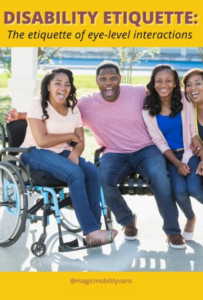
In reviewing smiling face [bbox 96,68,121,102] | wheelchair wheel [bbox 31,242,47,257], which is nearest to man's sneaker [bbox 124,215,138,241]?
wheelchair wheel [bbox 31,242,47,257]

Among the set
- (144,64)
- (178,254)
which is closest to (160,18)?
(178,254)

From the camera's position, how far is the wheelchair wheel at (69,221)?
4035 mm

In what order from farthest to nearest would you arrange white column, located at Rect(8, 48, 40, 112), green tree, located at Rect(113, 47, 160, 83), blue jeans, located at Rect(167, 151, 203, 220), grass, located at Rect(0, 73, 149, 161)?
green tree, located at Rect(113, 47, 160, 83), grass, located at Rect(0, 73, 149, 161), white column, located at Rect(8, 48, 40, 112), blue jeans, located at Rect(167, 151, 203, 220)

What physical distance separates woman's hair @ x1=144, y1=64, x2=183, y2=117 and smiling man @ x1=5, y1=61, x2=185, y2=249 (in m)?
0.11

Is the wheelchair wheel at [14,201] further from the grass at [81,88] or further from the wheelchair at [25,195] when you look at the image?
the grass at [81,88]

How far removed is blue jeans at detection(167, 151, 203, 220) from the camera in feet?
11.8

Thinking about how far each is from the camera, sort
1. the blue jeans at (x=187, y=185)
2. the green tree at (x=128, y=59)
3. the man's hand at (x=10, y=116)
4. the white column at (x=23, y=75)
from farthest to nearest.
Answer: the green tree at (x=128, y=59), the white column at (x=23, y=75), the man's hand at (x=10, y=116), the blue jeans at (x=187, y=185)

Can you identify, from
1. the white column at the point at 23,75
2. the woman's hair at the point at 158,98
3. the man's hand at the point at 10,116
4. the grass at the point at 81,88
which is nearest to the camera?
the woman's hair at the point at 158,98

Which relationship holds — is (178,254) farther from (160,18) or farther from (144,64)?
(144,64)

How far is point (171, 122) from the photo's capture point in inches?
151

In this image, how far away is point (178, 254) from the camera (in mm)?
3592

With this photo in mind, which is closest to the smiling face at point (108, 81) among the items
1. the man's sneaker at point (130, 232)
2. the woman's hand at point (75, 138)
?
the woman's hand at point (75, 138)

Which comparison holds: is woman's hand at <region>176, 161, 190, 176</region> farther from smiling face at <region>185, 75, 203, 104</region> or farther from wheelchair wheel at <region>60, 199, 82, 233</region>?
wheelchair wheel at <region>60, 199, 82, 233</region>

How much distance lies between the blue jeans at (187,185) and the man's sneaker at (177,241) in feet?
0.63
